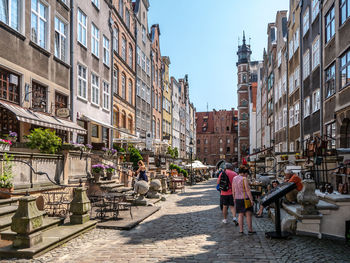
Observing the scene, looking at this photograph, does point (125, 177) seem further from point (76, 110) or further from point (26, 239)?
point (26, 239)

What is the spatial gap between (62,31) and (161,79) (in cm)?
2770

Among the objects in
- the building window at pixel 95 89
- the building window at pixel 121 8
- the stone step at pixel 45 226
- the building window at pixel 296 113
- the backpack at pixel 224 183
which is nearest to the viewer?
the stone step at pixel 45 226

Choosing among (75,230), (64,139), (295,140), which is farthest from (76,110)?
(295,140)

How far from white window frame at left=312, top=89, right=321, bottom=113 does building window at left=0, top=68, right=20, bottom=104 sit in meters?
15.4

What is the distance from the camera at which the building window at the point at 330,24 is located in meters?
16.9

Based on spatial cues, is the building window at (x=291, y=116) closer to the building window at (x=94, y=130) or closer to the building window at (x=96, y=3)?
the building window at (x=94, y=130)

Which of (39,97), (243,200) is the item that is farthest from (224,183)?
(39,97)

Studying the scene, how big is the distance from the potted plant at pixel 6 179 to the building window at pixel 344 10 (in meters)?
14.2

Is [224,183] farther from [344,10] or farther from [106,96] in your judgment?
[106,96]

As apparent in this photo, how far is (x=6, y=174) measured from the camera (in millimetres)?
8328

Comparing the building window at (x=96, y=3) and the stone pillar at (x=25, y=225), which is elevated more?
the building window at (x=96, y=3)

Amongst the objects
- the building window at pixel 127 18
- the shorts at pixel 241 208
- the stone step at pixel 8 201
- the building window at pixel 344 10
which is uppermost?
the building window at pixel 127 18

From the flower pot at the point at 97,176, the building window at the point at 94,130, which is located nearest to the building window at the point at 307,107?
the building window at the point at 94,130

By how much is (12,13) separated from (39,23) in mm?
1952
